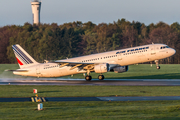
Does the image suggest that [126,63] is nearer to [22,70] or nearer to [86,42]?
[22,70]

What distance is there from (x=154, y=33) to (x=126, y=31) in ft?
47.8

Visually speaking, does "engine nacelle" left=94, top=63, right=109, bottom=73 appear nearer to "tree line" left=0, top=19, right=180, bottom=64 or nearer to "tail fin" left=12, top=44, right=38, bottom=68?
"tail fin" left=12, top=44, right=38, bottom=68

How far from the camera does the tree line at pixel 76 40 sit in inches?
4309

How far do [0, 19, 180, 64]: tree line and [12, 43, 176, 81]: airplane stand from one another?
5499 centimetres

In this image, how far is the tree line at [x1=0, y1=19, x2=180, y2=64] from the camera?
10944 centimetres

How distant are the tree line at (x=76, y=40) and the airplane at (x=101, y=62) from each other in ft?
180

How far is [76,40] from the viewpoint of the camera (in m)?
120

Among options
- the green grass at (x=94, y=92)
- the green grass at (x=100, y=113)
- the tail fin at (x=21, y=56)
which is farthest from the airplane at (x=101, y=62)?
the green grass at (x=100, y=113)

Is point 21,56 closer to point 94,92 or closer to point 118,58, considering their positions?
point 118,58

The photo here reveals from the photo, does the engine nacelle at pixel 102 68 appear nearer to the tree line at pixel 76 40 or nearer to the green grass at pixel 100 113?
the green grass at pixel 100 113

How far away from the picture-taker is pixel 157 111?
61.2 feet

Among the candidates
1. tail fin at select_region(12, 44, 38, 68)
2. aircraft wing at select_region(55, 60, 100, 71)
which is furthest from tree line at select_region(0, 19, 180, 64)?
aircraft wing at select_region(55, 60, 100, 71)

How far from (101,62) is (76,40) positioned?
74.7 m

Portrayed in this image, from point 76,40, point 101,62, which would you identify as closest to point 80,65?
point 101,62
